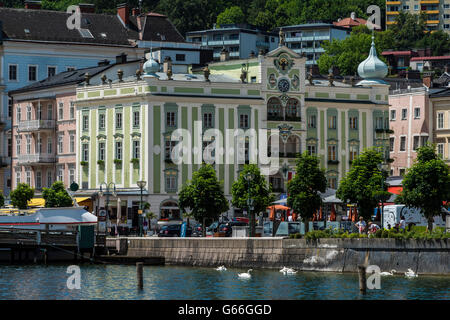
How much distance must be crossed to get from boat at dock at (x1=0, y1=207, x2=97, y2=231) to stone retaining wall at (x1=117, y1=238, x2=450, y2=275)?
7.82 meters

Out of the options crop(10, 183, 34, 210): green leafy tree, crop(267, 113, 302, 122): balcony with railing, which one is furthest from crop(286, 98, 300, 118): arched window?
crop(10, 183, 34, 210): green leafy tree

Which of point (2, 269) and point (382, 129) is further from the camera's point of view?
point (382, 129)

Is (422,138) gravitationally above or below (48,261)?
above

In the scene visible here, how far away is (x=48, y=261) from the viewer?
96750 mm

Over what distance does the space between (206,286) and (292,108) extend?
54257 mm

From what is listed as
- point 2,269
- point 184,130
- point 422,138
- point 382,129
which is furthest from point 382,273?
point 422,138

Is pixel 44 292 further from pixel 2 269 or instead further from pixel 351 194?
pixel 351 194

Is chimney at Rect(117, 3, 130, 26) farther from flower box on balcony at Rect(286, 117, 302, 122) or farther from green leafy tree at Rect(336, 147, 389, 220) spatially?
green leafy tree at Rect(336, 147, 389, 220)

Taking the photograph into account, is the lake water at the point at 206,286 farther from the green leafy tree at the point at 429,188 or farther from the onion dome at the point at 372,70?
the onion dome at the point at 372,70

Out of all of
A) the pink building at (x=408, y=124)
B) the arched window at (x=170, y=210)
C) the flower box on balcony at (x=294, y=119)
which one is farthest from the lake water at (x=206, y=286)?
the pink building at (x=408, y=124)

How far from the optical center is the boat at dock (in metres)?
104

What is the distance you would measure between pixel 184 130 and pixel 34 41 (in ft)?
104

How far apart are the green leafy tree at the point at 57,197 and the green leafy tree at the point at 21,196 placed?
3.42 meters
